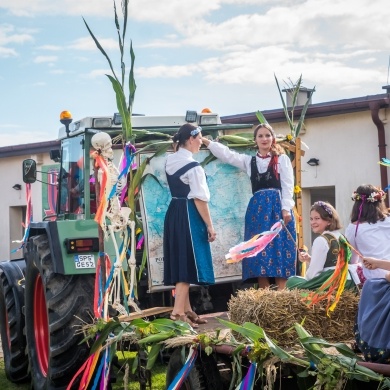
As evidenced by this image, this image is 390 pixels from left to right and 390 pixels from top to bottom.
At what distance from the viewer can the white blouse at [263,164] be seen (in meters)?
7.04

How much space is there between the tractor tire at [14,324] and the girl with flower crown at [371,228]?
3.73 m

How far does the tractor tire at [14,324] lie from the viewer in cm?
833

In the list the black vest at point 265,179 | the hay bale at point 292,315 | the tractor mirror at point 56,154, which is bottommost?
the hay bale at point 292,315

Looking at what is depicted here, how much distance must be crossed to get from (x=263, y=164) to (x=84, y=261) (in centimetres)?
159

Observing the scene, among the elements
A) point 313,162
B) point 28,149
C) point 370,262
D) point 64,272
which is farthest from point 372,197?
point 28,149

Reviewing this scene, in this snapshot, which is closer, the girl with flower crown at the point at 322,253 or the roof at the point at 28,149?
the girl with flower crown at the point at 322,253

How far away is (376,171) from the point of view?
46.3 feet

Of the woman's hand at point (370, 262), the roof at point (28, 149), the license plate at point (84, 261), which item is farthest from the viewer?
the roof at point (28, 149)

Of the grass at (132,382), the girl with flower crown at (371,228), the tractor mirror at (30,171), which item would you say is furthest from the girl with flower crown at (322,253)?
the tractor mirror at (30,171)

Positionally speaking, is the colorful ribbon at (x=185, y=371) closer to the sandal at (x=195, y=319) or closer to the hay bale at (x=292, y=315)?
the hay bale at (x=292, y=315)

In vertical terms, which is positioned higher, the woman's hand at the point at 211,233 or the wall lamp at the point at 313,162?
the wall lamp at the point at 313,162

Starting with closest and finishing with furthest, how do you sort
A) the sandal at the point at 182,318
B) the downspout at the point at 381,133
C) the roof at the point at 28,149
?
→ the sandal at the point at 182,318 → the downspout at the point at 381,133 → the roof at the point at 28,149

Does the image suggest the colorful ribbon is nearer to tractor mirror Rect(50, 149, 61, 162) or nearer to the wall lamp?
tractor mirror Rect(50, 149, 61, 162)

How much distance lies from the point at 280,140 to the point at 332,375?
3.49m
